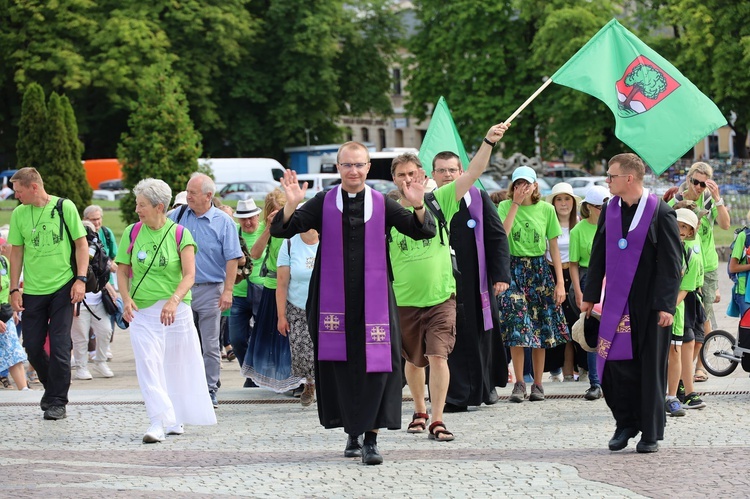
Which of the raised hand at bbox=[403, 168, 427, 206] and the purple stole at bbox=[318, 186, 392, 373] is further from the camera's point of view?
the purple stole at bbox=[318, 186, 392, 373]

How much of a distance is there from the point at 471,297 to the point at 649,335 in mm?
2072

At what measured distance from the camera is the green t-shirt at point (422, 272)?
888 cm

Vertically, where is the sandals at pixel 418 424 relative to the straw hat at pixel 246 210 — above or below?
below

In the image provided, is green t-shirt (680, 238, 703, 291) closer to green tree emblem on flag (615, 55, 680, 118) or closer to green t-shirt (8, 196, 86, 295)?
green tree emblem on flag (615, 55, 680, 118)

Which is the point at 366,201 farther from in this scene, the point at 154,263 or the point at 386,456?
the point at 154,263

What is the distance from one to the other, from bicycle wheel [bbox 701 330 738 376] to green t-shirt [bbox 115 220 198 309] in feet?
16.7

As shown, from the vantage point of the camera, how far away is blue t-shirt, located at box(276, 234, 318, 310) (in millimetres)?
10633

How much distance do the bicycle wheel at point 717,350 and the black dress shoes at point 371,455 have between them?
5069 millimetres

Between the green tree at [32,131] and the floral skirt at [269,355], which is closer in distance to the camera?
the floral skirt at [269,355]

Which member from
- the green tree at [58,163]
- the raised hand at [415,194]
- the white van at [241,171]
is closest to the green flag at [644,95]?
the raised hand at [415,194]

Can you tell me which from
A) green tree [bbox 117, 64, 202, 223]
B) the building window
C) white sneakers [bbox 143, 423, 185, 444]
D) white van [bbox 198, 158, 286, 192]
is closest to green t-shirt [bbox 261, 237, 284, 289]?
white sneakers [bbox 143, 423, 185, 444]

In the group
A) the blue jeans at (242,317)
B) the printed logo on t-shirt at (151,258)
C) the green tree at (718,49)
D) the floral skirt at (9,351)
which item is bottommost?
the floral skirt at (9,351)

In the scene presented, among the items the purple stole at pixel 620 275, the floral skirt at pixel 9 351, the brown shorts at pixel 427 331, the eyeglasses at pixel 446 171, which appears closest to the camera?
the purple stole at pixel 620 275

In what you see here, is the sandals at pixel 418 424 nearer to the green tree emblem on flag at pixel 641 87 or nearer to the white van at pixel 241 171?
the green tree emblem on flag at pixel 641 87
